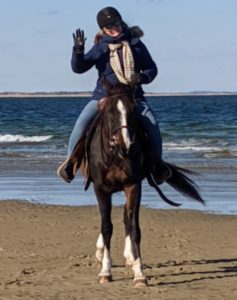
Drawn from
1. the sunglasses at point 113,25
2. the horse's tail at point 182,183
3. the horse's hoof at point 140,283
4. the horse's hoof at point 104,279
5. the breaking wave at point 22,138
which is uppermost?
the sunglasses at point 113,25

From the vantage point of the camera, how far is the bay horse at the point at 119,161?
8820mm

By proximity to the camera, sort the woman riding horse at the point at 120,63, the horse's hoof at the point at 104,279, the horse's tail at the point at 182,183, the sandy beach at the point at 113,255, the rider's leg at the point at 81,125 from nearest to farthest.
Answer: the sandy beach at the point at 113,255
the woman riding horse at the point at 120,63
the horse's hoof at the point at 104,279
the rider's leg at the point at 81,125
the horse's tail at the point at 182,183

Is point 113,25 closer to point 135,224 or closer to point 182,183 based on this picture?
point 135,224

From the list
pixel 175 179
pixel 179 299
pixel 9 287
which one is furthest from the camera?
pixel 175 179

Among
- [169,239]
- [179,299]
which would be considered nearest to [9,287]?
[179,299]

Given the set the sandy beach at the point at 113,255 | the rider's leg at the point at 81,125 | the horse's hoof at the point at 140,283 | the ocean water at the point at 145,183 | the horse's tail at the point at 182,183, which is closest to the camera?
the sandy beach at the point at 113,255

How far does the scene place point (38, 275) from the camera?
9.84m

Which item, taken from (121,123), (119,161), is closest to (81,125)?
(119,161)

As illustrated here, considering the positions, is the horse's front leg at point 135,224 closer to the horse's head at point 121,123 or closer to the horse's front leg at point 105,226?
the horse's front leg at point 105,226

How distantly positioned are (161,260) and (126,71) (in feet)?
8.48

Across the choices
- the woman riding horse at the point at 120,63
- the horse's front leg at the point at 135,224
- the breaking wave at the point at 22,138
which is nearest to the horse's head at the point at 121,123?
the woman riding horse at the point at 120,63

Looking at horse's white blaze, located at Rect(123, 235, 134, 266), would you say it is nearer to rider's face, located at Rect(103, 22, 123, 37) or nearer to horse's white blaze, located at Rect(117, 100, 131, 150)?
horse's white blaze, located at Rect(117, 100, 131, 150)

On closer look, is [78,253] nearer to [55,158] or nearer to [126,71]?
[126,71]

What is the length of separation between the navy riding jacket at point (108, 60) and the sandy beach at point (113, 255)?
1.91 meters
